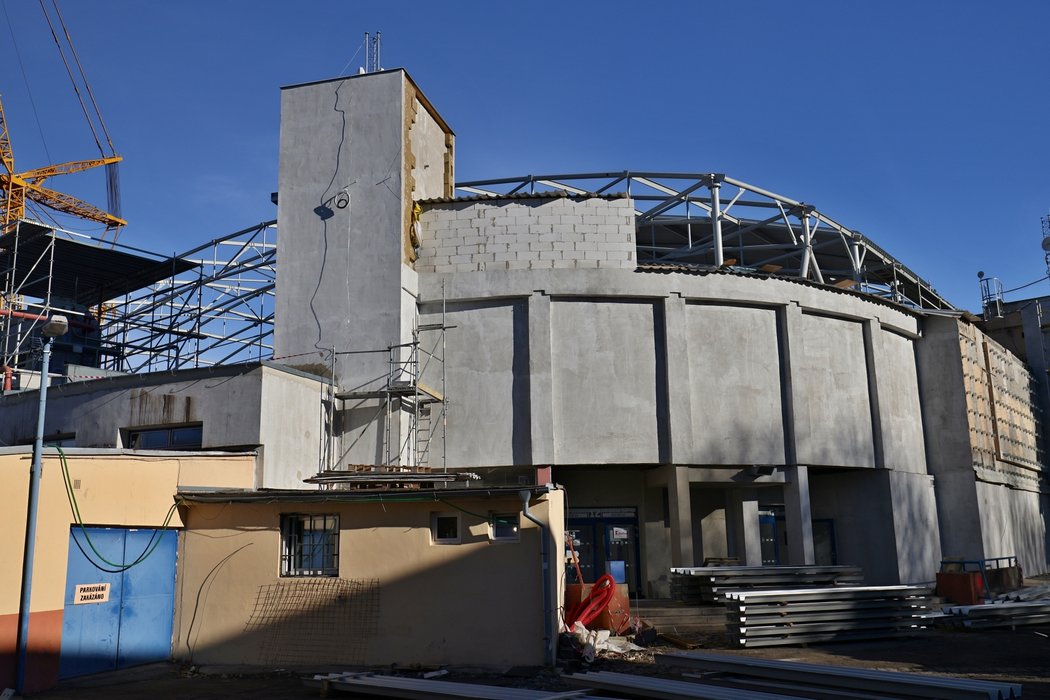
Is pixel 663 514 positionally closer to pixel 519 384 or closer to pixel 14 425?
pixel 519 384

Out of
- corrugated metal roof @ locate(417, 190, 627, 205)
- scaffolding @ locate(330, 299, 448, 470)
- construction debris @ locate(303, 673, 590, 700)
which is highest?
corrugated metal roof @ locate(417, 190, 627, 205)

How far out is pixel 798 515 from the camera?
27203mm

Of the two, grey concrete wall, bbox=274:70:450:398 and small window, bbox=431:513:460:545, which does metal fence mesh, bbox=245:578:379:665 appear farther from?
grey concrete wall, bbox=274:70:450:398

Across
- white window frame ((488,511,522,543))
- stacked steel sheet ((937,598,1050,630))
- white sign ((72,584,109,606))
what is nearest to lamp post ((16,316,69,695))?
white sign ((72,584,109,606))

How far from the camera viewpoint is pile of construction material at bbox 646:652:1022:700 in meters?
→ 11.2

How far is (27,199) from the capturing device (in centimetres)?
4972

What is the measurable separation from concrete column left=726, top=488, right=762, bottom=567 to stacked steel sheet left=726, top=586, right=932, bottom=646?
9398 millimetres

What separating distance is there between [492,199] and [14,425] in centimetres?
1430

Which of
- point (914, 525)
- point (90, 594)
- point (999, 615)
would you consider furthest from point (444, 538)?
point (914, 525)

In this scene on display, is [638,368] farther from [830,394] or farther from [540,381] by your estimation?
[830,394]

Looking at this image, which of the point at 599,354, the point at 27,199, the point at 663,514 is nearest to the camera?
the point at 599,354

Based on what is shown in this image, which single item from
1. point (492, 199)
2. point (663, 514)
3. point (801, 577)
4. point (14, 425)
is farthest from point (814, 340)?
point (14, 425)

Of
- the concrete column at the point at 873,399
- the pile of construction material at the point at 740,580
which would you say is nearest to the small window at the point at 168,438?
the pile of construction material at the point at 740,580

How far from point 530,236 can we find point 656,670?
14429 millimetres
